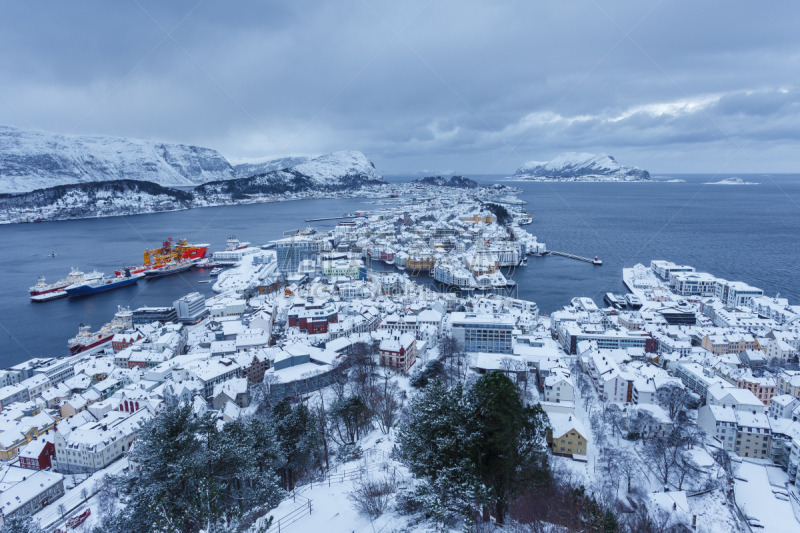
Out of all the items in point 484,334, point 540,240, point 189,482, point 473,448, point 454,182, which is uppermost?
point 454,182

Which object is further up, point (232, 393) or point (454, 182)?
point (454, 182)

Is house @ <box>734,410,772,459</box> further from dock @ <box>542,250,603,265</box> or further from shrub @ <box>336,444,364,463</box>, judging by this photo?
dock @ <box>542,250,603,265</box>

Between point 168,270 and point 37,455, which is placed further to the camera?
point 168,270

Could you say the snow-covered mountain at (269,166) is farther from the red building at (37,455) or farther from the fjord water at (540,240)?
the red building at (37,455)

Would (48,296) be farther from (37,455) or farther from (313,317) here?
(37,455)

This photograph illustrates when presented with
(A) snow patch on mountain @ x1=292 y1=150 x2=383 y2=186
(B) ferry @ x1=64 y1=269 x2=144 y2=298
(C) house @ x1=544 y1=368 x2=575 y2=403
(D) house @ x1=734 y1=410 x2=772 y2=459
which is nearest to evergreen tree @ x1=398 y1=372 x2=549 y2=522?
(C) house @ x1=544 y1=368 x2=575 y2=403

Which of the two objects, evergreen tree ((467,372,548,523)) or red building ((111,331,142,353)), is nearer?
evergreen tree ((467,372,548,523))

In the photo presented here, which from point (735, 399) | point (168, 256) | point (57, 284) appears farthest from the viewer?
point (168, 256)

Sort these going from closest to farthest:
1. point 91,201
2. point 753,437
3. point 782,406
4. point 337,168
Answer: point 753,437, point 782,406, point 91,201, point 337,168

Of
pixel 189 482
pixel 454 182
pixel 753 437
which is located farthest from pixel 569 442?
pixel 454 182
